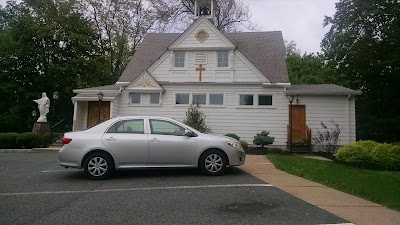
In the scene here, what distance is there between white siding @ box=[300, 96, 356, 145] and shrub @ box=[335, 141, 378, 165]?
6334 mm

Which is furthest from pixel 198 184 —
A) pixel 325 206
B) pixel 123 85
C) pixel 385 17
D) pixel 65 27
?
pixel 65 27

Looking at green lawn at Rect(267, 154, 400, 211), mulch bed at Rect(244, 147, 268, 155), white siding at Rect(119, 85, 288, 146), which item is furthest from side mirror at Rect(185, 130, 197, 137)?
white siding at Rect(119, 85, 288, 146)

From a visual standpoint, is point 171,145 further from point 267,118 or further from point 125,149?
point 267,118

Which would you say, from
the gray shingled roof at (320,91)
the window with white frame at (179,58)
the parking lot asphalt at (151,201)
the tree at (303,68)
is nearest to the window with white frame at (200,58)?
the window with white frame at (179,58)

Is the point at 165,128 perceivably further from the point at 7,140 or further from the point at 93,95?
the point at 93,95

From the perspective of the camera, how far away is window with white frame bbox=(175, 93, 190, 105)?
63.3ft

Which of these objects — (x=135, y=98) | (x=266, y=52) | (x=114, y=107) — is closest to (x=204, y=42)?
(x=266, y=52)

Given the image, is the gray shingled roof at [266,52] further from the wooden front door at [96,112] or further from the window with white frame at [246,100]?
the wooden front door at [96,112]

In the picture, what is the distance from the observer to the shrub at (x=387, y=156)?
10.9m

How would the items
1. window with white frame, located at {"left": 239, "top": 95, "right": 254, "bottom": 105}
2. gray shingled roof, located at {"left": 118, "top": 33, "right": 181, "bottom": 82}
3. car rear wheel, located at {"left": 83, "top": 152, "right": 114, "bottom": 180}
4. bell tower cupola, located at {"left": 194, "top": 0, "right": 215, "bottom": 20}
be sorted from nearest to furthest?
car rear wheel, located at {"left": 83, "top": 152, "right": 114, "bottom": 180}, window with white frame, located at {"left": 239, "top": 95, "right": 254, "bottom": 105}, gray shingled roof, located at {"left": 118, "top": 33, "right": 181, "bottom": 82}, bell tower cupola, located at {"left": 194, "top": 0, "right": 215, "bottom": 20}

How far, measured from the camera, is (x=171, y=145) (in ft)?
26.6

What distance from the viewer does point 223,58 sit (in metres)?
19.5

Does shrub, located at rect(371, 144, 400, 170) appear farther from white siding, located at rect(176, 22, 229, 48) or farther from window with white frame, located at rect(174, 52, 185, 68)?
window with white frame, located at rect(174, 52, 185, 68)

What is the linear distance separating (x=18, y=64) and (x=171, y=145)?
24522mm
